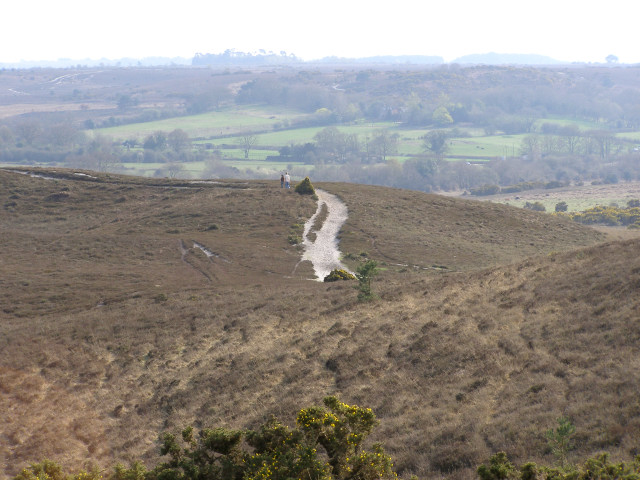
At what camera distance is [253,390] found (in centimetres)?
1816

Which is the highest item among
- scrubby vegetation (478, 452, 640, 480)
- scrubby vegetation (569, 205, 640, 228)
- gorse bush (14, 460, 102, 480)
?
scrubby vegetation (478, 452, 640, 480)

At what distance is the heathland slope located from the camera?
13211mm

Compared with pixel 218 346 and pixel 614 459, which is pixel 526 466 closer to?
pixel 614 459

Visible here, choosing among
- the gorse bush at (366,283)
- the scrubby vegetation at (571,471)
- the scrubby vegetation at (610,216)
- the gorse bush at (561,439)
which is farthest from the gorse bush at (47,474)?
the scrubby vegetation at (610,216)

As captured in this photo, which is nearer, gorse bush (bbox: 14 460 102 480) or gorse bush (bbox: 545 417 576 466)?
gorse bush (bbox: 545 417 576 466)

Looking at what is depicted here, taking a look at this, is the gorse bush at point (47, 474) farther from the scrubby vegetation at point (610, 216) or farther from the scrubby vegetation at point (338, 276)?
the scrubby vegetation at point (610, 216)

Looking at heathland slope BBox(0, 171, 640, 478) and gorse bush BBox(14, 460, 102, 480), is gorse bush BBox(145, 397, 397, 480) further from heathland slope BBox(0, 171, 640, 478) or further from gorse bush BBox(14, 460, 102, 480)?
heathland slope BBox(0, 171, 640, 478)

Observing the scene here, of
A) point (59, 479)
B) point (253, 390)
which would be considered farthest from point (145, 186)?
point (59, 479)

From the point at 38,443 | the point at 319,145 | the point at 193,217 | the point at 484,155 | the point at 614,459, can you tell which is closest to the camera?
the point at 614,459

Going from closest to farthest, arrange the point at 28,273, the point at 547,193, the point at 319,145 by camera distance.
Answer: the point at 28,273
the point at 547,193
the point at 319,145

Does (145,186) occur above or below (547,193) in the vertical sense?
above

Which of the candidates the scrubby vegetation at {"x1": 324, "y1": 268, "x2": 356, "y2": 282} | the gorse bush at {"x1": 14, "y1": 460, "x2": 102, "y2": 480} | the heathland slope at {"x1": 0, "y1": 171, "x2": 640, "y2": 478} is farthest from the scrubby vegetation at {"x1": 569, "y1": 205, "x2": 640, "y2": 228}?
the gorse bush at {"x1": 14, "y1": 460, "x2": 102, "y2": 480}

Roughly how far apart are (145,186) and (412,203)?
25.6 meters

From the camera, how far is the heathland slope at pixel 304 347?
1321 centimetres
